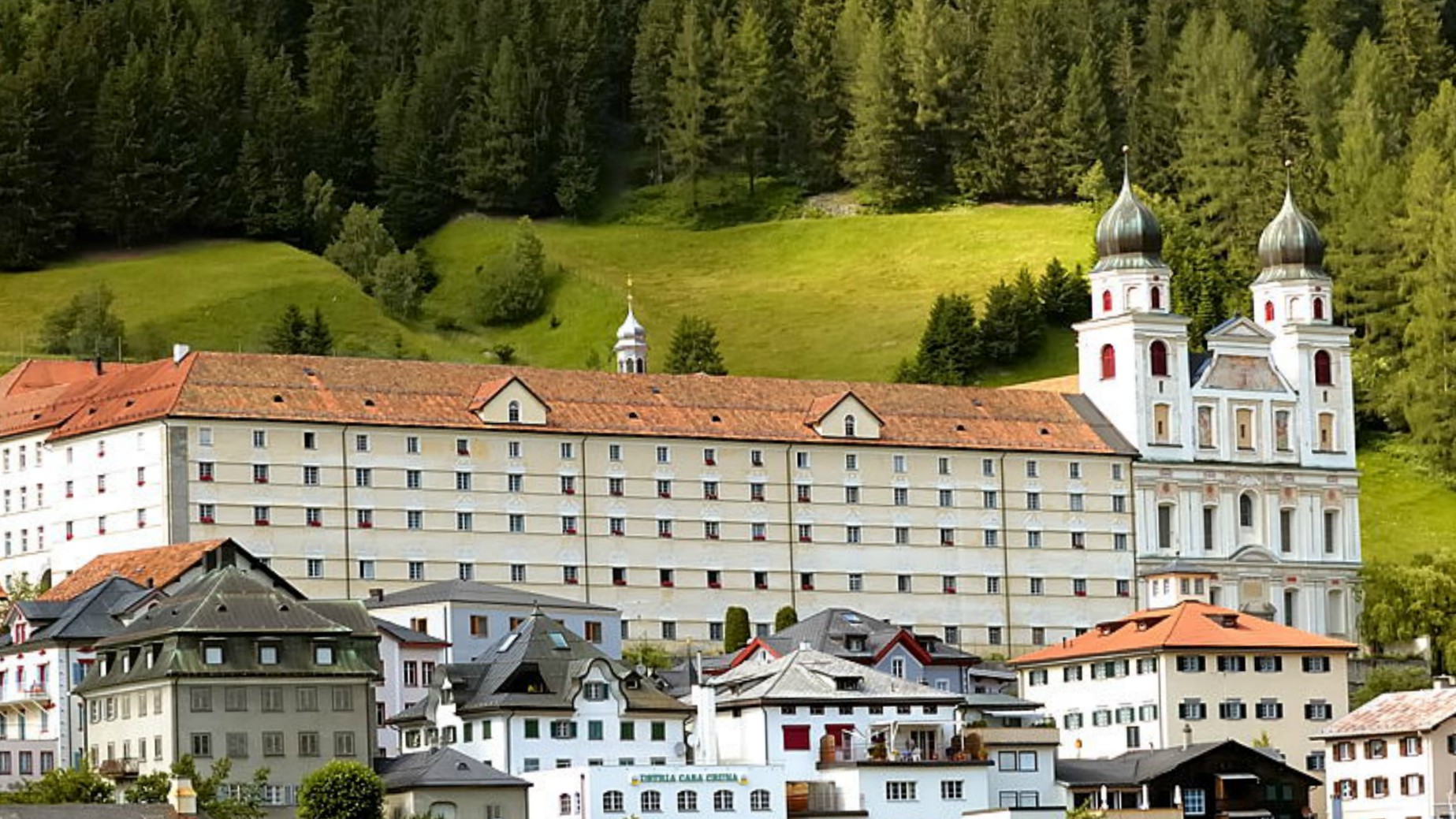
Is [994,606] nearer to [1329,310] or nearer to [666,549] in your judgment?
[666,549]

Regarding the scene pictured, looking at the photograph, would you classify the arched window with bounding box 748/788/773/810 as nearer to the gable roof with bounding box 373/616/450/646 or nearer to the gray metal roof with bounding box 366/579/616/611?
the gable roof with bounding box 373/616/450/646

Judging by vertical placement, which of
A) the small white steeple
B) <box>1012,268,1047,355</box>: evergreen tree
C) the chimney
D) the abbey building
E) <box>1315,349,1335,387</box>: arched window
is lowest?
the chimney

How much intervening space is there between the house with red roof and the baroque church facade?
20.4 meters

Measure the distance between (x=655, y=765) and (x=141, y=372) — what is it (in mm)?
40434

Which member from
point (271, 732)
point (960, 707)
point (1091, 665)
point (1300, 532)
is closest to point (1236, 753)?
point (960, 707)

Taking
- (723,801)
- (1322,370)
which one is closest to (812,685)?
(723,801)

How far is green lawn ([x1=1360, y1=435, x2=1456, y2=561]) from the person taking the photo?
16525 centimetres

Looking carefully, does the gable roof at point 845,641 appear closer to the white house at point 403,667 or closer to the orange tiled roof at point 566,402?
the white house at point 403,667

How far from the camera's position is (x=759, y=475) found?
146 m

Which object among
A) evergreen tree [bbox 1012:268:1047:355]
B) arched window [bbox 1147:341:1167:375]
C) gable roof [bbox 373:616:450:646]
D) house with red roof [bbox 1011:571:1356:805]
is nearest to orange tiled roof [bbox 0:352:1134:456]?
arched window [bbox 1147:341:1167:375]

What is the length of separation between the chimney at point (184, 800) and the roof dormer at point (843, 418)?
171 ft

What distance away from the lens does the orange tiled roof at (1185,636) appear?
12912 centimetres

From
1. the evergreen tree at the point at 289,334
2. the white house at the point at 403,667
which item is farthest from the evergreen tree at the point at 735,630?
the evergreen tree at the point at 289,334

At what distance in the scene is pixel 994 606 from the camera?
149000 mm
